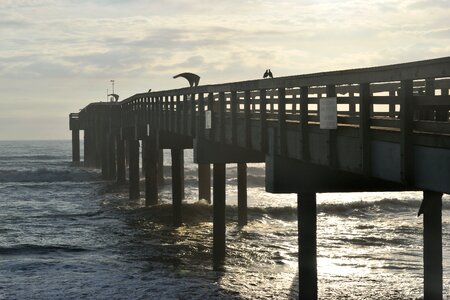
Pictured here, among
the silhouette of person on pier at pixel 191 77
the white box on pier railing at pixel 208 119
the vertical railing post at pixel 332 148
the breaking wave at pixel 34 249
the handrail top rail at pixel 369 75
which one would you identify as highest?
the silhouette of person on pier at pixel 191 77

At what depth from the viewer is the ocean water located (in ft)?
61.4

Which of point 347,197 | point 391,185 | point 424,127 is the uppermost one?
point 424,127

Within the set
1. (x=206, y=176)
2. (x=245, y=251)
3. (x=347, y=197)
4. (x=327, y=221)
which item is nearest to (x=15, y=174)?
(x=347, y=197)

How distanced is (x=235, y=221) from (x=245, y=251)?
858 cm

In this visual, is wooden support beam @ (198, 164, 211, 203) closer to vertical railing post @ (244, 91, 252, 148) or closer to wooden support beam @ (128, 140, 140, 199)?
wooden support beam @ (128, 140, 140, 199)

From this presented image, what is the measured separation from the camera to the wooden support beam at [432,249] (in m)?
13.5

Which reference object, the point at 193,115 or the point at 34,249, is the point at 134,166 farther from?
the point at 193,115

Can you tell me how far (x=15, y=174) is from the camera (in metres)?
71.4

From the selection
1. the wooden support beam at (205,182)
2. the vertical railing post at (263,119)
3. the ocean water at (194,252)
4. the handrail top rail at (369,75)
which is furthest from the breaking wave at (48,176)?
the handrail top rail at (369,75)

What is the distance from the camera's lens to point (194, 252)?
78.6 feet

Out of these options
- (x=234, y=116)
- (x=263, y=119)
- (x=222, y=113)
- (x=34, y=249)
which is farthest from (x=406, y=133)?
(x=34, y=249)

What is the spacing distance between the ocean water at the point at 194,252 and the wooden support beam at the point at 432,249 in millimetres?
4138

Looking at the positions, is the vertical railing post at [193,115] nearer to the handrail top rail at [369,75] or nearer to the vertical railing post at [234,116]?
the vertical railing post at [234,116]

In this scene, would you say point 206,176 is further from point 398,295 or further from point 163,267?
point 398,295
